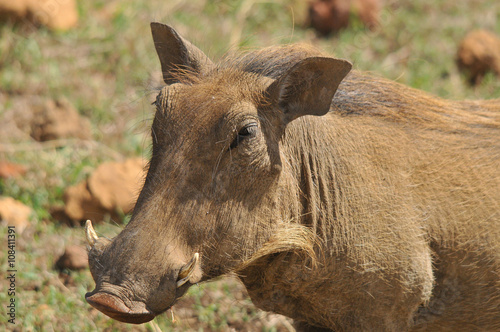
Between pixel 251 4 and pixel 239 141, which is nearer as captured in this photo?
pixel 239 141

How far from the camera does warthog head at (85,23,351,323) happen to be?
221 cm

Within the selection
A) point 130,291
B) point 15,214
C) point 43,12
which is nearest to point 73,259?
point 15,214

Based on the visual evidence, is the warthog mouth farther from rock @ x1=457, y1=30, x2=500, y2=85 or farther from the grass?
rock @ x1=457, y1=30, x2=500, y2=85

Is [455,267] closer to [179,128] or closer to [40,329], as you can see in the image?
[179,128]

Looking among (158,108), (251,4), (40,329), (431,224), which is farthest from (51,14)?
(431,224)

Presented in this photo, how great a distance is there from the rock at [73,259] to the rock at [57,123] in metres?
1.53

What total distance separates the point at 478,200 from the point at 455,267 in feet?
1.04

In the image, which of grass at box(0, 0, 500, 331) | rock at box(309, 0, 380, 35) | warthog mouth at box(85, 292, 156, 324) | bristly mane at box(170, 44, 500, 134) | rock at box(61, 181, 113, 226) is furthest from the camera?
rock at box(309, 0, 380, 35)

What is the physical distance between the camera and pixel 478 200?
282 cm

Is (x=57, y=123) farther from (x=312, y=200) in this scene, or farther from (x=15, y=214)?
(x=312, y=200)

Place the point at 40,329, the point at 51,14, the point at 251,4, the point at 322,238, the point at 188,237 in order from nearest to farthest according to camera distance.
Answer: the point at 188,237, the point at 322,238, the point at 40,329, the point at 51,14, the point at 251,4

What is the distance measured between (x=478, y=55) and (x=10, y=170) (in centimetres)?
435

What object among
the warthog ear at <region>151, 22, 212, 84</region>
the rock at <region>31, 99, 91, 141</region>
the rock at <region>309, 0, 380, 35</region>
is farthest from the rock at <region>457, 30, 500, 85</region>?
the warthog ear at <region>151, 22, 212, 84</region>

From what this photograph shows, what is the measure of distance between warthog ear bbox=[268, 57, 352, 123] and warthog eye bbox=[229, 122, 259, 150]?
17cm
